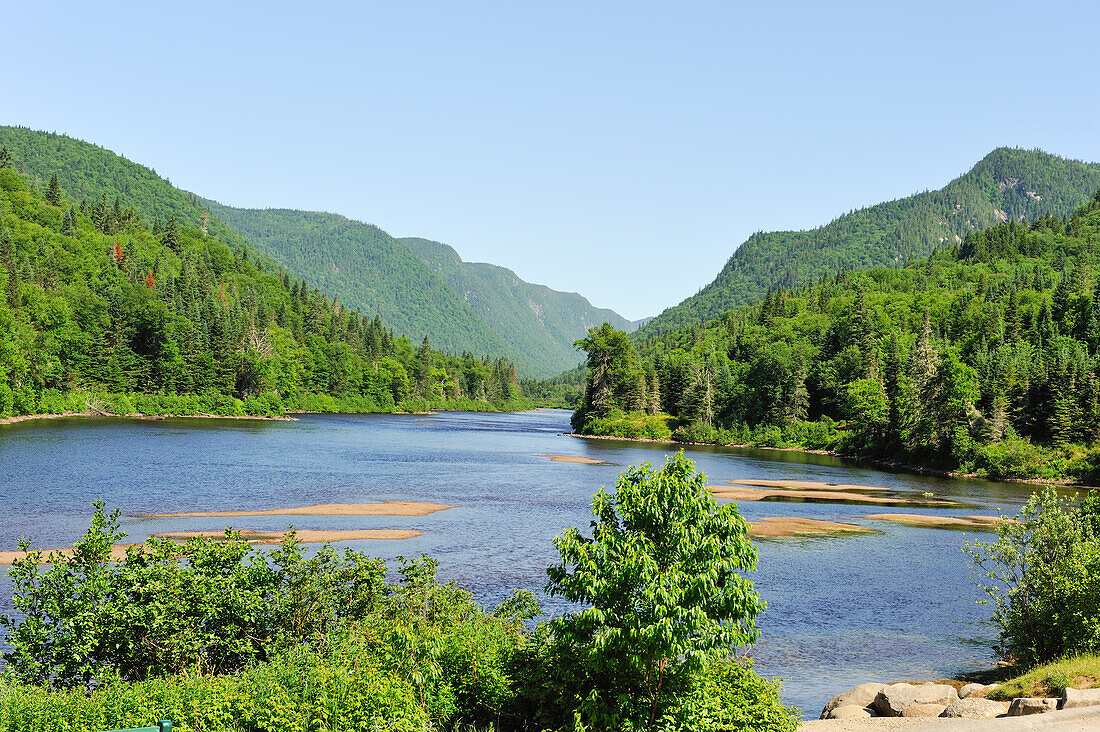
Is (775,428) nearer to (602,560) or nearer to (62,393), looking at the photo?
(62,393)

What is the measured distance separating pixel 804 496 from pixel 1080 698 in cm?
5397

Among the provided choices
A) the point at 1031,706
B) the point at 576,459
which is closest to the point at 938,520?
the point at 1031,706

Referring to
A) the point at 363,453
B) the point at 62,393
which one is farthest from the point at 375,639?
the point at 62,393

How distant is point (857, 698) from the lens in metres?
21.7

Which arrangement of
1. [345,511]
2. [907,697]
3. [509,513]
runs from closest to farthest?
[907,697] < [345,511] < [509,513]

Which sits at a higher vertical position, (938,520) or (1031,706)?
(1031,706)

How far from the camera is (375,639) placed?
690 inches

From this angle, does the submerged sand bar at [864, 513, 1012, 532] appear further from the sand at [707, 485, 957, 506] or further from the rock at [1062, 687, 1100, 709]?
the rock at [1062, 687, 1100, 709]

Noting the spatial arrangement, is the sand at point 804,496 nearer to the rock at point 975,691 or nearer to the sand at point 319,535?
the sand at point 319,535

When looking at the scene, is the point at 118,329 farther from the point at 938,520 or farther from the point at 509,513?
the point at 938,520

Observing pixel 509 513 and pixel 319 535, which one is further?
pixel 509 513

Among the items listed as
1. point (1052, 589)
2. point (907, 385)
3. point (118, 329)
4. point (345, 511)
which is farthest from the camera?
point (118, 329)

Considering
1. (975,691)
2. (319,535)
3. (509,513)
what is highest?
(975,691)

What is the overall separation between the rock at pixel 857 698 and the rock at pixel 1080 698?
4669 mm
